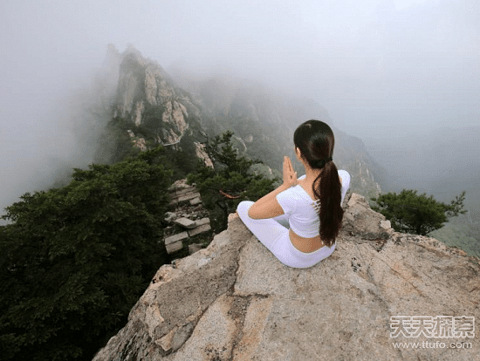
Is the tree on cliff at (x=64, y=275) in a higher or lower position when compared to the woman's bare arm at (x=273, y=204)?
lower

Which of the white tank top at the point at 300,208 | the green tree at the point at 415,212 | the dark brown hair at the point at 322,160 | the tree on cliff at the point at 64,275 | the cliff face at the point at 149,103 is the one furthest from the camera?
the cliff face at the point at 149,103

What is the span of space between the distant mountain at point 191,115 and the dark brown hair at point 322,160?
117ft

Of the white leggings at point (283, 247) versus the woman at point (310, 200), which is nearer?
the woman at point (310, 200)

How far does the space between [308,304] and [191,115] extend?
79.8m

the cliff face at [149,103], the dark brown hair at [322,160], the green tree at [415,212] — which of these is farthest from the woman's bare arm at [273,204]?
the cliff face at [149,103]

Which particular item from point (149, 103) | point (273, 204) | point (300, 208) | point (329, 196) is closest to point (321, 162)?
point (329, 196)

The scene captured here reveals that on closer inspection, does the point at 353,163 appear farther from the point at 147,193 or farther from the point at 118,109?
the point at 147,193

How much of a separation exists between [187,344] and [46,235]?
18.7 feet

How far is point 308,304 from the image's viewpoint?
9.37ft

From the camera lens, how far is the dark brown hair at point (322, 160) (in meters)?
2.26

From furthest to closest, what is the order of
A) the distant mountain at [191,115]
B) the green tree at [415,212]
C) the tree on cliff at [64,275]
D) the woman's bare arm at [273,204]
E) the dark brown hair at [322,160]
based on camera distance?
the distant mountain at [191,115], the green tree at [415,212], the tree on cliff at [64,275], the woman's bare arm at [273,204], the dark brown hair at [322,160]

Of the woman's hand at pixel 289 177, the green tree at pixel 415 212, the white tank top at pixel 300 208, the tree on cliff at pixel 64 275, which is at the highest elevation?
the woman's hand at pixel 289 177

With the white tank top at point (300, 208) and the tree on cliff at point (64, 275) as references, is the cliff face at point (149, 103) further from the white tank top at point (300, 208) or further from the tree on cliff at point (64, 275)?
the white tank top at point (300, 208)

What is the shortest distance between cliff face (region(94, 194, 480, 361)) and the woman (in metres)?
0.54
